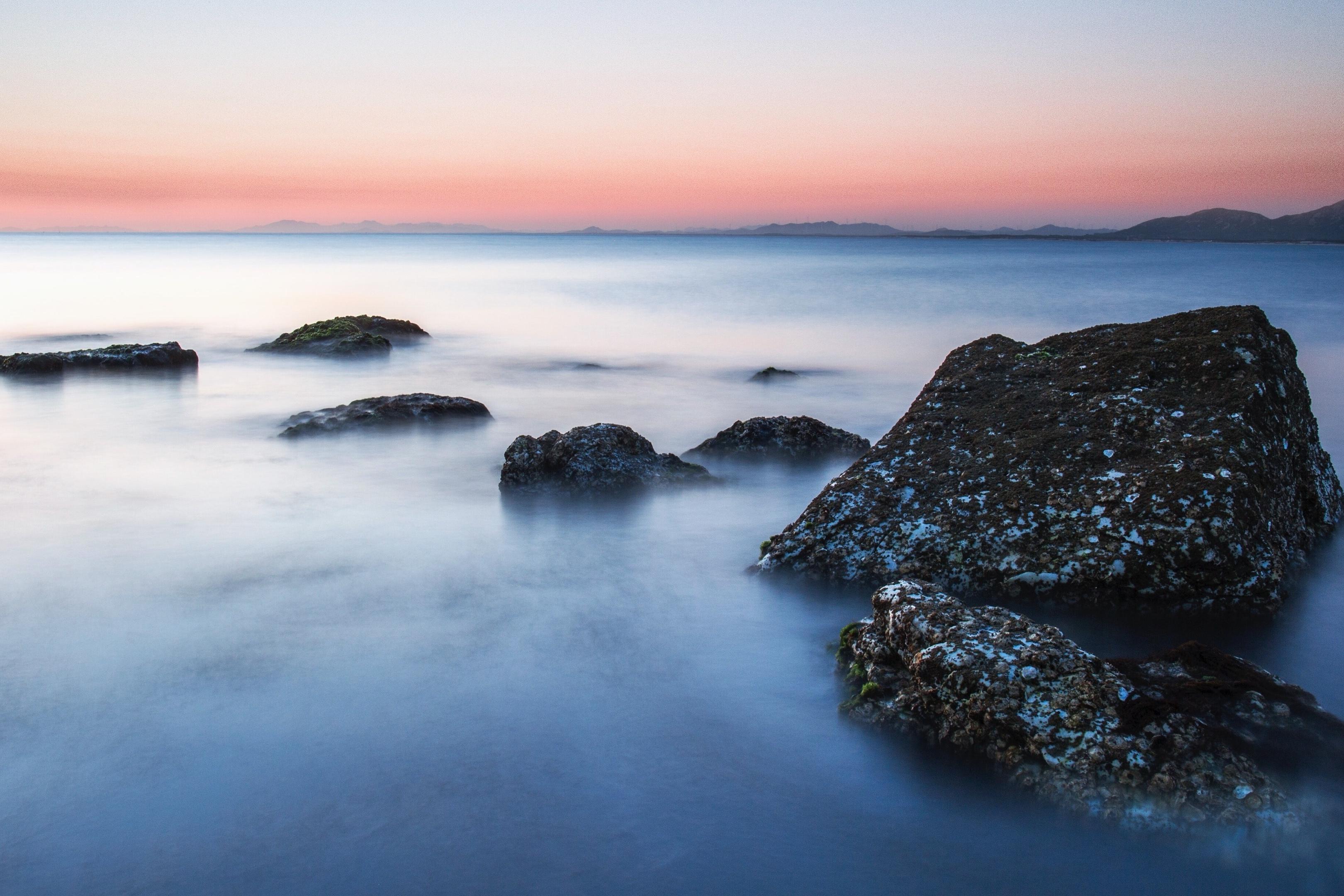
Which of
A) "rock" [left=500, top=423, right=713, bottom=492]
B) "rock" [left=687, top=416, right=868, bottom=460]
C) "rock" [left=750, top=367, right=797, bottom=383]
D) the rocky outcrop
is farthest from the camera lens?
the rocky outcrop

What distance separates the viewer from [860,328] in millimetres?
28094

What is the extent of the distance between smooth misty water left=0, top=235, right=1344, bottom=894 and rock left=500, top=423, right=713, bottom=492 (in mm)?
370

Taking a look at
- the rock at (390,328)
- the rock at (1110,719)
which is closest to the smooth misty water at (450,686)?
the rock at (1110,719)

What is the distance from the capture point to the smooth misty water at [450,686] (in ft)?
12.5

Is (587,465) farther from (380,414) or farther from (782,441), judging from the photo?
(380,414)

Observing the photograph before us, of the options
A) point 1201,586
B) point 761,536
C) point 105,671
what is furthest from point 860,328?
point 105,671

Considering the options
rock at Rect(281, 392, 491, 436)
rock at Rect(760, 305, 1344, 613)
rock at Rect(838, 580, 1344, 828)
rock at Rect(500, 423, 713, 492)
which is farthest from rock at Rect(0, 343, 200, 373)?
rock at Rect(838, 580, 1344, 828)

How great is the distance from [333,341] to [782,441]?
12.0m

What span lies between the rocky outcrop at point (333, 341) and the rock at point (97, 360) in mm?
2414

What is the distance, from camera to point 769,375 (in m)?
18.1

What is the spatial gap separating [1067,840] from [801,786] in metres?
1.13

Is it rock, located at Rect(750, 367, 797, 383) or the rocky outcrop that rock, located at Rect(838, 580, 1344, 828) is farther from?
the rocky outcrop

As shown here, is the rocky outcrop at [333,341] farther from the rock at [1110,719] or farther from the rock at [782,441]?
the rock at [1110,719]

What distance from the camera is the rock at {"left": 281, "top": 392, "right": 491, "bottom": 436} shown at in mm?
11727
